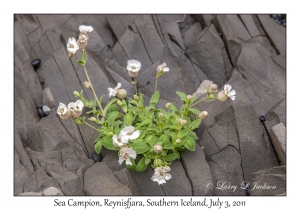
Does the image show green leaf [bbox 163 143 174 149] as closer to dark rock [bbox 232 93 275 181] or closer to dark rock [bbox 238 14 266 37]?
dark rock [bbox 232 93 275 181]

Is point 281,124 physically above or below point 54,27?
below

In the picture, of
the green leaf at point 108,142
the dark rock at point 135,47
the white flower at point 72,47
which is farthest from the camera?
the dark rock at point 135,47

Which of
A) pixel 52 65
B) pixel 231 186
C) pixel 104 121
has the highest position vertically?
pixel 52 65

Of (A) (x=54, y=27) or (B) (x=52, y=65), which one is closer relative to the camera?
(B) (x=52, y=65)

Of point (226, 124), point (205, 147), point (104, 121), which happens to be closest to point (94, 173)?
point (104, 121)

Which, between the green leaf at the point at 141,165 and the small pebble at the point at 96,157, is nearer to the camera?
the green leaf at the point at 141,165

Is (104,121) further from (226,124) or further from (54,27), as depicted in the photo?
(54,27)

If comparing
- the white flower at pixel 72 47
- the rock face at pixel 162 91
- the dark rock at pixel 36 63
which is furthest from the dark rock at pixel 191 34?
the white flower at pixel 72 47

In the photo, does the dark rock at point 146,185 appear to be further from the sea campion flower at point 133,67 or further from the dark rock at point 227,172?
the sea campion flower at point 133,67
